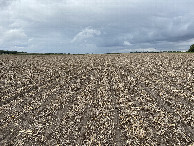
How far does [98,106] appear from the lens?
35.2 feet

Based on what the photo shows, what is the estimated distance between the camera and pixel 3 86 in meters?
13.5

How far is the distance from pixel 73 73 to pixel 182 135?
10231 millimetres

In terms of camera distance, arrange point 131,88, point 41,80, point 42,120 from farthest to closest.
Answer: point 41,80 < point 131,88 < point 42,120

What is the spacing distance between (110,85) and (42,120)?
574 centimetres

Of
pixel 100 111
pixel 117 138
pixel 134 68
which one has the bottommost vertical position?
pixel 117 138

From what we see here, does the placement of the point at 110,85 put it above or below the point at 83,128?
above

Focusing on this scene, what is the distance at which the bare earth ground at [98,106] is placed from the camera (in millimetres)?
8664

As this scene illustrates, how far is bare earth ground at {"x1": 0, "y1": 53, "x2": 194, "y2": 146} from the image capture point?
8.66 m

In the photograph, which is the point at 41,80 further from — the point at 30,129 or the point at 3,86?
the point at 30,129

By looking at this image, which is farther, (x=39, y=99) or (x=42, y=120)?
(x=39, y=99)

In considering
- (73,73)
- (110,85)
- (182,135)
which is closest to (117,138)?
(182,135)

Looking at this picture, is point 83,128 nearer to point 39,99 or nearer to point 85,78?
point 39,99

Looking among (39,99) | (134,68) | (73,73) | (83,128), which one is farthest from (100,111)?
(134,68)

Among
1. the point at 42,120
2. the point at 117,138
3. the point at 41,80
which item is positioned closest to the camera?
the point at 117,138
